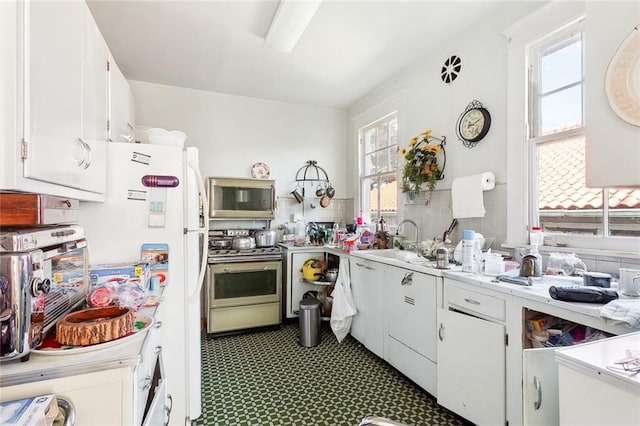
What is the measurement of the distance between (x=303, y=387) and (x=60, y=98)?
7.11 feet

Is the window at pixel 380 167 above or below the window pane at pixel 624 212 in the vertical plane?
above

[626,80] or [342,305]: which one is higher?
[626,80]

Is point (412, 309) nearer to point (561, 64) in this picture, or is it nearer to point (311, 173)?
point (561, 64)

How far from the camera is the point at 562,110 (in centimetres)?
185

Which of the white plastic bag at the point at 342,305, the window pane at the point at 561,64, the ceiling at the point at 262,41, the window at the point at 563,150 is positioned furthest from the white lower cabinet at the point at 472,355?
the ceiling at the point at 262,41

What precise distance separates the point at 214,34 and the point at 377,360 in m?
3.07

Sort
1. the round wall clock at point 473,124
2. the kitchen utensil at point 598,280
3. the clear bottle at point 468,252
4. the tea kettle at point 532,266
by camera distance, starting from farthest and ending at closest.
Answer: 1. the round wall clock at point 473,124
2. the clear bottle at point 468,252
3. the tea kettle at point 532,266
4. the kitchen utensil at point 598,280

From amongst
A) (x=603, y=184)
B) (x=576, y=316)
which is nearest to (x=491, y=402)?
(x=576, y=316)

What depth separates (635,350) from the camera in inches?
35.6

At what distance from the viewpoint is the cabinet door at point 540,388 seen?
3.40 ft

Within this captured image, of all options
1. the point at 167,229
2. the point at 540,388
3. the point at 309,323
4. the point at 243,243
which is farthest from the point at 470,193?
the point at 243,243

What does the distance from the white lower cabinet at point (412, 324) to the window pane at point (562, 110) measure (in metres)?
1.21

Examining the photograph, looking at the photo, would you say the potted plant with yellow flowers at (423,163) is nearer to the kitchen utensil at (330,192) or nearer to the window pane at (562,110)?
the window pane at (562,110)

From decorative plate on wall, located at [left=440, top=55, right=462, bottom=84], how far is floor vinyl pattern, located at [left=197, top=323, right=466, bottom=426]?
8.12 feet
